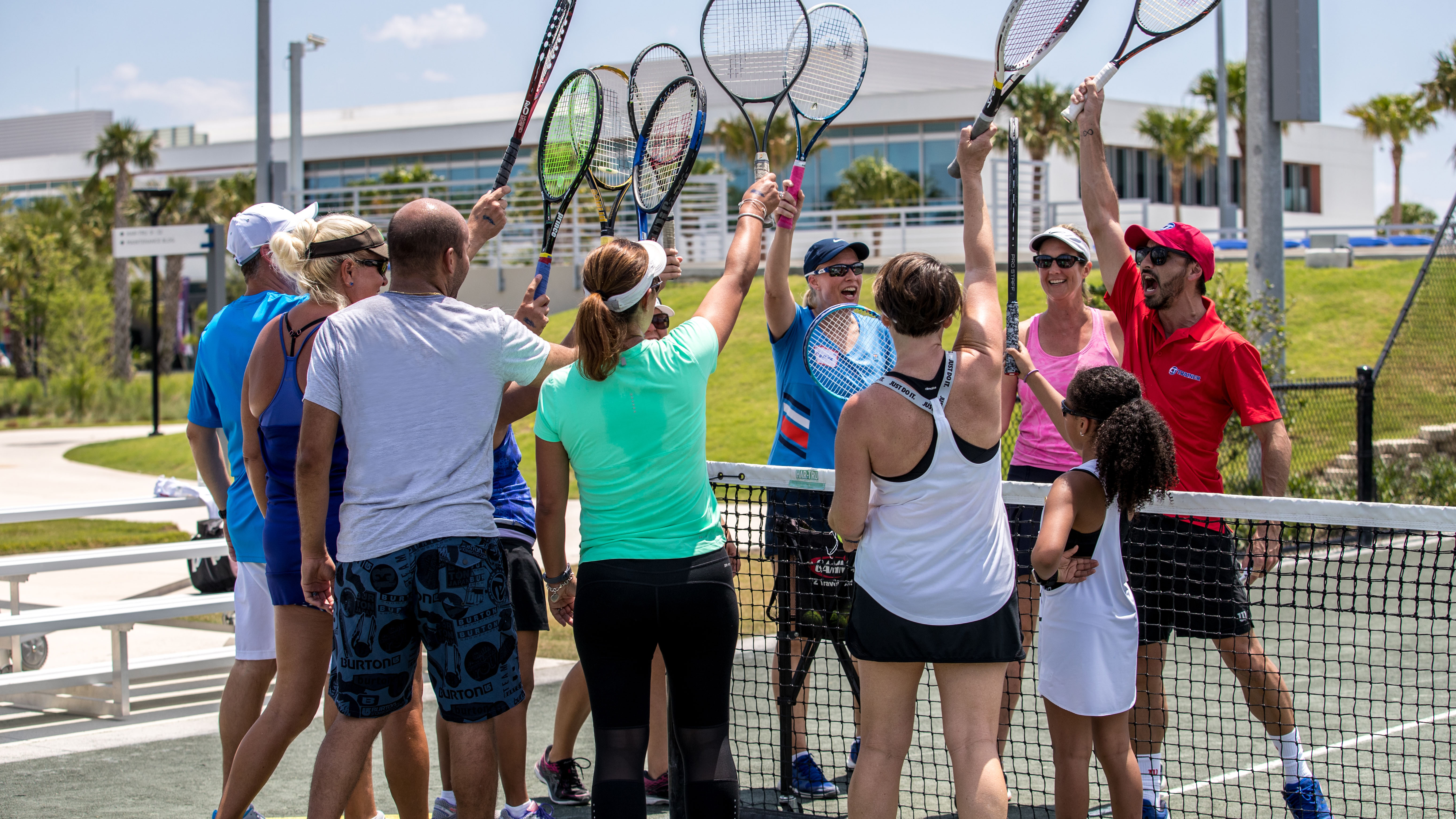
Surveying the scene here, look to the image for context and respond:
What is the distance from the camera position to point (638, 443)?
3277 mm

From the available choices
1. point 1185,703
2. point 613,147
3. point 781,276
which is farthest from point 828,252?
point 1185,703

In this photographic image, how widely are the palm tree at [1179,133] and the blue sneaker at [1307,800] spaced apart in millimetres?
41991

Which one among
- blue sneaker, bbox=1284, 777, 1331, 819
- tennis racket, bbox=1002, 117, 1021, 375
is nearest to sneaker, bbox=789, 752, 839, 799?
blue sneaker, bbox=1284, 777, 1331, 819

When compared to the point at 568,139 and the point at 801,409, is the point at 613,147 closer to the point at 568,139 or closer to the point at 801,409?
the point at 568,139

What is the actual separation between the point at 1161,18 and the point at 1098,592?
221 centimetres

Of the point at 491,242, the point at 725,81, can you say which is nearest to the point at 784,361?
the point at 725,81

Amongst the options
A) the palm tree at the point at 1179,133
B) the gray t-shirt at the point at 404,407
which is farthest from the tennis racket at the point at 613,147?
the palm tree at the point at 1179,133

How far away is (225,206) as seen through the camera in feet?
140

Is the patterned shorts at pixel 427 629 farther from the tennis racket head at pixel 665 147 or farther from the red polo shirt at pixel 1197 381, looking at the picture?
the red polo shirt at pixel 1197 381

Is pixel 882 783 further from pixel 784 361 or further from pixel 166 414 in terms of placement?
pixel 166 414

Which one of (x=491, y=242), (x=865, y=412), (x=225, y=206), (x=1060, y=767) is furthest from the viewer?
(x=225, y=206)

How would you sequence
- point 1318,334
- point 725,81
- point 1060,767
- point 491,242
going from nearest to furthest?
point 1060,767 < point 725,81 < point 1318,334 < point 491,242

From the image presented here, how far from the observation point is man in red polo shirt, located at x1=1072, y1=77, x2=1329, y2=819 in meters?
4.02

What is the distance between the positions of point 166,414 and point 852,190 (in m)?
22.0
